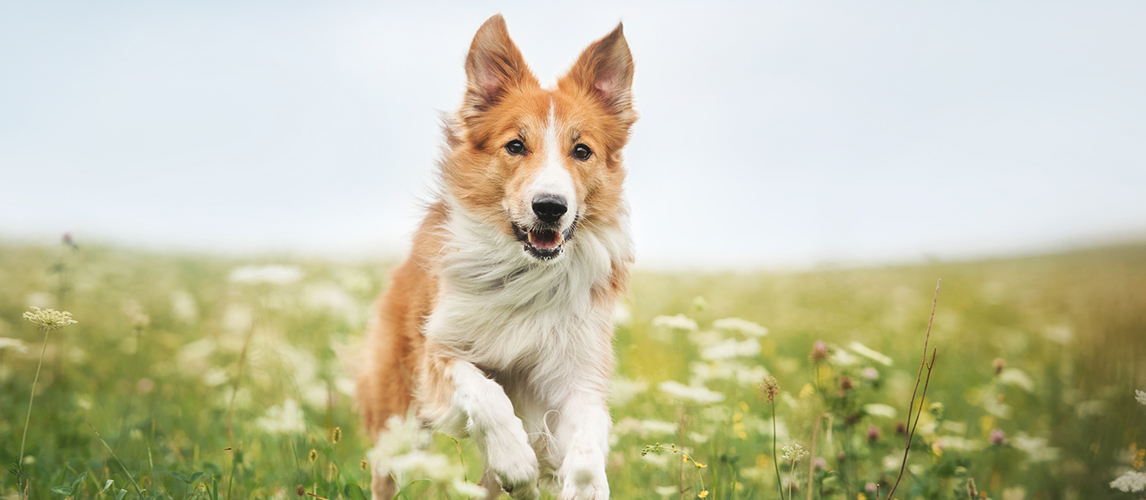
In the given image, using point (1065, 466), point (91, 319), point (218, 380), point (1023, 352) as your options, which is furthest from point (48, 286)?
point (1023, 352)

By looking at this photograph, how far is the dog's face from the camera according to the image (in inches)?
124

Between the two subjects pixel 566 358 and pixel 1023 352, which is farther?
pixel 1023 352

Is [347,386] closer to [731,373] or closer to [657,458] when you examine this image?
[657,458]

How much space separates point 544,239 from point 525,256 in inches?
7.0

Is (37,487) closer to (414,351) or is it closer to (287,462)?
(287,462)

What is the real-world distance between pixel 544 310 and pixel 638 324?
3412 mm

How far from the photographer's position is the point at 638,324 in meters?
6.63

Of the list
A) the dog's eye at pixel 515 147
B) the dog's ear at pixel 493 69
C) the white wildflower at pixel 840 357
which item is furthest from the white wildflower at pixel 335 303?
the white wildflower at pixel 840 357

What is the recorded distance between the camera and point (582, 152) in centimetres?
344

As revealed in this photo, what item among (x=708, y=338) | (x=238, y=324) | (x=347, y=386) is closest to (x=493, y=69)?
(x=347, y=386)

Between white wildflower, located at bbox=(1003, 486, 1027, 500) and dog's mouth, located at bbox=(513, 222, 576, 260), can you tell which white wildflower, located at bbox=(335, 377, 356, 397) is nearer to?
dog's mouth, located at bbox=(513, 222, 576, 260)

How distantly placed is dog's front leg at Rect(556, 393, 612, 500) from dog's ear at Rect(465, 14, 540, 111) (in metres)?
1.78

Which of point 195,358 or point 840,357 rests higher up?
point 840,357

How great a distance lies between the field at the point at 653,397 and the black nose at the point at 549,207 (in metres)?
1.06
